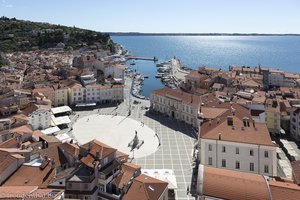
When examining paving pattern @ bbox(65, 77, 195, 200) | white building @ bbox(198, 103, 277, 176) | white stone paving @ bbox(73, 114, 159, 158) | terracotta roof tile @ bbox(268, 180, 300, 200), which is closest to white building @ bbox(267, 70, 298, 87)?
paving pattern @ bbox(65, 77, 195, 200)

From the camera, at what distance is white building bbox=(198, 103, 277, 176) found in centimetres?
3441

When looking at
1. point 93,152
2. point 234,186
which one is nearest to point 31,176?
point 93,152

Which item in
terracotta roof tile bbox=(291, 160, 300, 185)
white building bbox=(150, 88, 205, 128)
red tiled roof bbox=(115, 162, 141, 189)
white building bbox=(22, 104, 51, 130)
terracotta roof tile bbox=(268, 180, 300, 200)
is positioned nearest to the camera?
terracotta roof tile bbox=(268, 180, 300, 200)

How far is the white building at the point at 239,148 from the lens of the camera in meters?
34.4

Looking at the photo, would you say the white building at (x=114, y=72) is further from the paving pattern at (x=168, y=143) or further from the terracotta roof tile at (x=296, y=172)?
the terracotta roof tile at (x=296, y=172)

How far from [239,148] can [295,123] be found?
2479 cm

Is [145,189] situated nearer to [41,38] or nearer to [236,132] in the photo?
[236,132]

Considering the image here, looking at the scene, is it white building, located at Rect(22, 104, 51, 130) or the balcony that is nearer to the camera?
the balcony

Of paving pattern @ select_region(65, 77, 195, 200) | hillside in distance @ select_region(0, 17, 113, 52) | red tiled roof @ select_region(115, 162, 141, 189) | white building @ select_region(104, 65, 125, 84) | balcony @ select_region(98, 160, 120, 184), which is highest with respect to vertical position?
hillside in distance @ select_region(0, 17, 113, 52)

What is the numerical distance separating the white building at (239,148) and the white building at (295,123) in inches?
790

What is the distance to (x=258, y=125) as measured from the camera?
37.5 metres

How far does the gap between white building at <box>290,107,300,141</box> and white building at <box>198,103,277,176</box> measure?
2007 centimetres

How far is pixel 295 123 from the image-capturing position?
2140 inches

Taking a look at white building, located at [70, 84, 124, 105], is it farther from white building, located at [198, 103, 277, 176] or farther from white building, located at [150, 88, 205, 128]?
white building, located at [198, 103, 277, 176]
